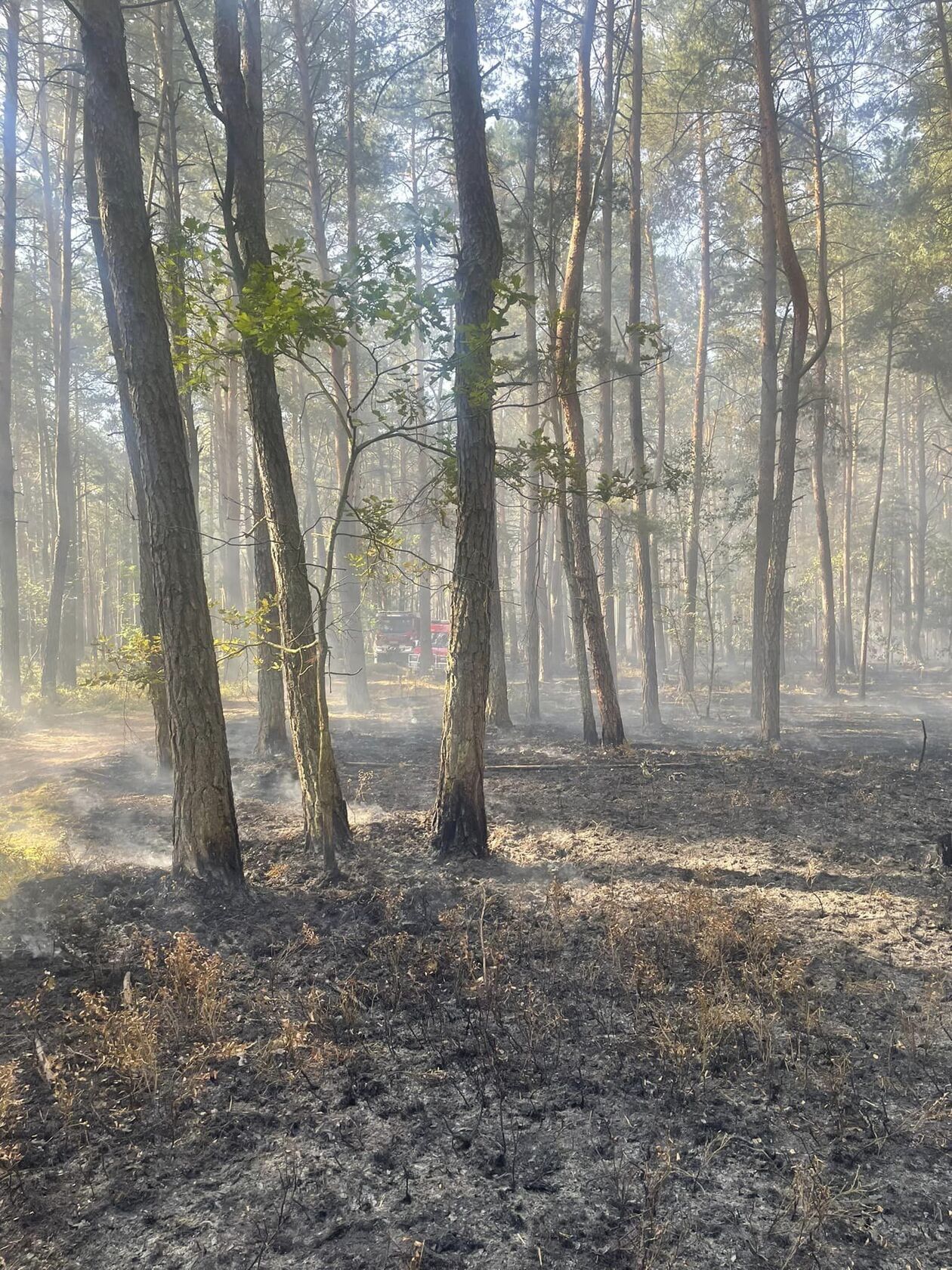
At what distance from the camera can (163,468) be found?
18.5 feet

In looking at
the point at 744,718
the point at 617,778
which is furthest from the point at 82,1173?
the point at 744,718

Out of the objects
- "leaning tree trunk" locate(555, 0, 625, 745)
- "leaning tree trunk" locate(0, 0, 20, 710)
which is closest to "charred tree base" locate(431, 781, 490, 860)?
"leaning tree trunk" locate(555, 0, 625, 745)

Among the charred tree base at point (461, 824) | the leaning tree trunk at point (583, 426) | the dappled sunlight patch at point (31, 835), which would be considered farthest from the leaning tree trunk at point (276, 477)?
the leaning tree trunk at point (583, 426)

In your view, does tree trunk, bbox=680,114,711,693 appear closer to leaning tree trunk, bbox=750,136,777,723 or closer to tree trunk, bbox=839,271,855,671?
leaning tree trunk, bbox=750,136,777,723

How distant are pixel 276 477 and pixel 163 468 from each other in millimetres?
1068

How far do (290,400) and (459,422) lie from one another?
1896cm

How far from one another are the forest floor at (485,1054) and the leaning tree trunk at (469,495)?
58 cm

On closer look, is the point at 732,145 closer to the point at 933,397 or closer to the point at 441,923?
the point at 441,923

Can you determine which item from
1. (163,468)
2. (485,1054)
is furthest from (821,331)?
(485,1054)

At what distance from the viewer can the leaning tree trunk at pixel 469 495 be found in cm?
657

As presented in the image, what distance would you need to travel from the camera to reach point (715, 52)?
12.5 meters

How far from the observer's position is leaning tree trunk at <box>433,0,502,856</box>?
6.57 m

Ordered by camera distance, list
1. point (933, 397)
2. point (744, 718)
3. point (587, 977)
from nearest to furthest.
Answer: point (587, 977) < point (744, 718) < point (933, 397)

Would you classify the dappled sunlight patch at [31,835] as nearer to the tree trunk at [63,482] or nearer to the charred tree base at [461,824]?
the charred tree base at [461,824]
